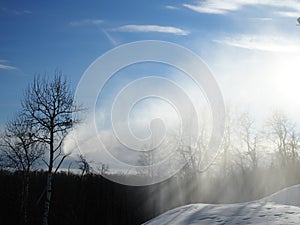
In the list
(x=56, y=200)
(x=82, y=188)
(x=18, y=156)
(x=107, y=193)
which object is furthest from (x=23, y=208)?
(x=107, y=193)

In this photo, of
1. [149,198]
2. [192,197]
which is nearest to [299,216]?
[192,197]

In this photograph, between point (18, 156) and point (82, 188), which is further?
point (82, 188)

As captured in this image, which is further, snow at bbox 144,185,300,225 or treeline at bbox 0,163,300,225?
treeline at bbox 0,163,300,225

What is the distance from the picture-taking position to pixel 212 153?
2806 cm

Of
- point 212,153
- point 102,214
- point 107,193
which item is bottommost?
point 102,214

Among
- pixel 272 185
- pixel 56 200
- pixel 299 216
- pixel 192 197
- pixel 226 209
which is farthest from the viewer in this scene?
pixel 56 200

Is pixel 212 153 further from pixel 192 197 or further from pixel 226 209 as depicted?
pixel 226 209

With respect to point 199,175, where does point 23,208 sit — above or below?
below

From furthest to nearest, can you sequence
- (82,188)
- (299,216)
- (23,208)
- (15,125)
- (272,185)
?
(82,188)
(272,185)
(23,208)
(15,125)
(299,216)

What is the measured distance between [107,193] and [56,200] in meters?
6.13

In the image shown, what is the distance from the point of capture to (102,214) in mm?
32156

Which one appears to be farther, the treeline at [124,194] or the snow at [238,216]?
the treeline at [124,194]

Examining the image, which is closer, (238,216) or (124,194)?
(238,216)

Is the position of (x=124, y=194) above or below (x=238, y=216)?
above
